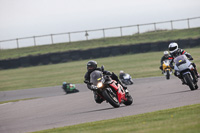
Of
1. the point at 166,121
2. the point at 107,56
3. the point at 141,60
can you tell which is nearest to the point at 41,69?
the point at 107,56

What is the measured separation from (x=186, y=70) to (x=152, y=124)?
18.5ft

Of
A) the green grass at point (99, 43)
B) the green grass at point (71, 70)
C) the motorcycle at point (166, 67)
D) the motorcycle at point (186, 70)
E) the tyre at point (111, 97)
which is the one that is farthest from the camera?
the green grass at point (99, 43)

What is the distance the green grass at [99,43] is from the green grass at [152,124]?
32395 millimetres

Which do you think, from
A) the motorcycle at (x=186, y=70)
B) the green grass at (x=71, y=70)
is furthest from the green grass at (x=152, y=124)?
the green grass at (x=71, y=70)

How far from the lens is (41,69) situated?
3628cm

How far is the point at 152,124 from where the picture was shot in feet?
22.6

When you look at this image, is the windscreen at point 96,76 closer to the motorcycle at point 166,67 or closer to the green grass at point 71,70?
the motorcycle at point 166,67

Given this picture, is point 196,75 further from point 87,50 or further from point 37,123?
point 87,50

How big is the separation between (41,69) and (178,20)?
15.4m

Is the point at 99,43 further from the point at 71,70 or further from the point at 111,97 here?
the point at 111,97

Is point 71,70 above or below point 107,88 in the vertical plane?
below

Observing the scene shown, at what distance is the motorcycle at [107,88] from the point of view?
10.1m

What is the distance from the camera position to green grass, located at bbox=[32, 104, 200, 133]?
→ 20.3 feet

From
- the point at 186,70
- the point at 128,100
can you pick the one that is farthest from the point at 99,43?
the point at 128,100
